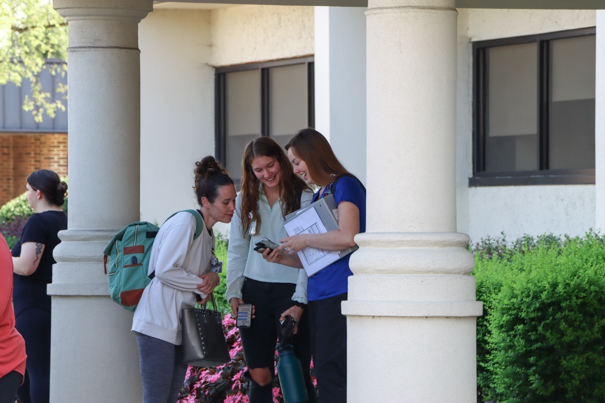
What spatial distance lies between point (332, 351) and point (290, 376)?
600 mm

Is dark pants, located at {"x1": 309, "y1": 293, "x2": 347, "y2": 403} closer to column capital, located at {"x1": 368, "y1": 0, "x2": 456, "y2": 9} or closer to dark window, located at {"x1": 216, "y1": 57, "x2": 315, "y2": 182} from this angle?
column capital, located at {"x1": 368, "y1": 0, "x2": 456, "y2": 9}

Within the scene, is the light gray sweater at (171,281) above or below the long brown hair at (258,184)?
below

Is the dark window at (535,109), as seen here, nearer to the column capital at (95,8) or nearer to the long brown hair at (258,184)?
the long brown hair at (258,184)

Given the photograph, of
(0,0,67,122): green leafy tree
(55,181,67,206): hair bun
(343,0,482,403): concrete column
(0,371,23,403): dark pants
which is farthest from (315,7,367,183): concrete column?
(0,371,23,403): dark pants

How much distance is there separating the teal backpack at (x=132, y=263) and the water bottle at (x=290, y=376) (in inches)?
36.3

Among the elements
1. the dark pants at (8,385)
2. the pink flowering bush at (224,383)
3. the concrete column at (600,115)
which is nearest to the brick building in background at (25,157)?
the concrete column at (600,115)

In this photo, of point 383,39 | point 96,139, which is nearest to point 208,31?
point 96,139

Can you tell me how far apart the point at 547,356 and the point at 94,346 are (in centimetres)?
292

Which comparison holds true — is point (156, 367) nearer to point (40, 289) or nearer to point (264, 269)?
point (264, 269)

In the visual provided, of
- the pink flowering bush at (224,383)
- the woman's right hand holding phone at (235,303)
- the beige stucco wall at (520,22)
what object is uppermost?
the beige stucco wall at (520,22)

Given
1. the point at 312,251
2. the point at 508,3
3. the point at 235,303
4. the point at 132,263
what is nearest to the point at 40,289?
the point at 132,263

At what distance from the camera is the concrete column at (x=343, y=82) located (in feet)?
37.4

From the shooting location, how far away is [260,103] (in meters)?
14.5

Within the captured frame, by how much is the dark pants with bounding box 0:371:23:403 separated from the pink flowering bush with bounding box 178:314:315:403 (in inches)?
111
